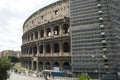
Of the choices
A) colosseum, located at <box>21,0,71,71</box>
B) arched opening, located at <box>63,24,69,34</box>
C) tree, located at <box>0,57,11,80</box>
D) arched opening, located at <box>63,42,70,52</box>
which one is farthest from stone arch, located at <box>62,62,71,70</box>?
tree, located at <box>0,57,11,80</box>

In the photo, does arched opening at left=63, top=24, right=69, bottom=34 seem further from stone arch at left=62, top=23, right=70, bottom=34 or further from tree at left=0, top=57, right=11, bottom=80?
tree at left=0, top=57, right=11, bottom=80

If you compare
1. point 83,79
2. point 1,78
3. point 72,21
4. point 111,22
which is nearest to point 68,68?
point 72,21

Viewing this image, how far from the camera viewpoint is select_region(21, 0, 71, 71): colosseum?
41750 millimetres

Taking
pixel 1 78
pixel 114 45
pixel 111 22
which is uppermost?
pixel 111 22

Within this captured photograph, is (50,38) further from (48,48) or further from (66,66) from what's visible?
(66,66)

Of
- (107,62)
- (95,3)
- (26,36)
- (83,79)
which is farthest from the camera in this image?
(26,36)

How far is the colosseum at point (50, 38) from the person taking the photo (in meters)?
41.8

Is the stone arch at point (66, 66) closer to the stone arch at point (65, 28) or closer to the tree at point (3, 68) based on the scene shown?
the stone arch at point (65, 28)

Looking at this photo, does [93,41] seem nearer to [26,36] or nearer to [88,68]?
[88,68]

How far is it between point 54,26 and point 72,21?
568 cm

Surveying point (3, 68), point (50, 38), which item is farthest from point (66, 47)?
point (3, 68)

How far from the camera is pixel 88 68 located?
36.6 meters

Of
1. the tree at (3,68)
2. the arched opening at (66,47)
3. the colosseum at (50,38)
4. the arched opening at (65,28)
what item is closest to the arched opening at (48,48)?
the colosseum at (50,38)

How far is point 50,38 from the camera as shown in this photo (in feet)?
146
